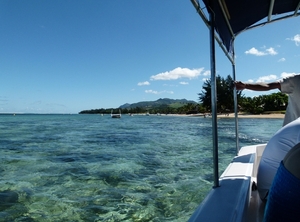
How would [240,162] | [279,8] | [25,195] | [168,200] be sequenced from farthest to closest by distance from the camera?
[25,195], [168,200], [279,8], [240,162]

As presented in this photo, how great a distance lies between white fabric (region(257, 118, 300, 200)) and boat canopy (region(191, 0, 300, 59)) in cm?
99

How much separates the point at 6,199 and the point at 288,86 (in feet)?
13.9

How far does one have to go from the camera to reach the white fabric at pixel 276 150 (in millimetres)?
1068

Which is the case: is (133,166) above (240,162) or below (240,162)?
below

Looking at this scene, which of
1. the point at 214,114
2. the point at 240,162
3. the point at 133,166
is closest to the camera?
the point at 214,114

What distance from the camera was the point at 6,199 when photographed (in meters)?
3.43

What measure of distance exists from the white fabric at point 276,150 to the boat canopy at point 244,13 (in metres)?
0.99

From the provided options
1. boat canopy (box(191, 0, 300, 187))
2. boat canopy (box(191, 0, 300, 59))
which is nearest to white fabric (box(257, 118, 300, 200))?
boat canopy (box(191, 0, 300, 187))

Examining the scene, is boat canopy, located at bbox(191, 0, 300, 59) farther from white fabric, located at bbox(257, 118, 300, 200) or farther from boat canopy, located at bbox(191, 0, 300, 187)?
white fabric, located at bbox(257, 118, 300, 200)

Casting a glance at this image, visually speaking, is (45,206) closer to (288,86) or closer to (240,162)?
(240,162)

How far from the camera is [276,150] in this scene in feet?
3.86

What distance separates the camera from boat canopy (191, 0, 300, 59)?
1.84m

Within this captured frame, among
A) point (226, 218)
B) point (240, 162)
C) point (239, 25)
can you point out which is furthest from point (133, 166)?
point (226, 218)

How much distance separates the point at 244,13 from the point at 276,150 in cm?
163
